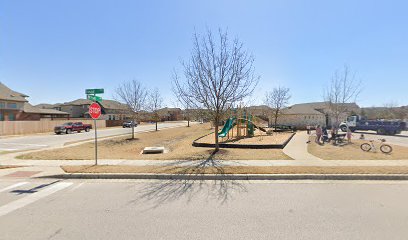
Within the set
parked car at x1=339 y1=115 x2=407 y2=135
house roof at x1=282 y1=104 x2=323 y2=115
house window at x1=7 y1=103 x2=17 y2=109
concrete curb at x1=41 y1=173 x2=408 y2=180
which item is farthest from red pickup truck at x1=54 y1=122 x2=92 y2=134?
parked car at x1=339 y1=115 x2=407 y2=135

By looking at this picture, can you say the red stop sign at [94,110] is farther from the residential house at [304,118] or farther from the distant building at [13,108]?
the distant building at [13,108]

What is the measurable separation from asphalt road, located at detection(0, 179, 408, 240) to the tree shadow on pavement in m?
0.03

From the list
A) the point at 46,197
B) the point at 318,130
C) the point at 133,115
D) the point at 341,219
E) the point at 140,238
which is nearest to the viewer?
the point at 140,238

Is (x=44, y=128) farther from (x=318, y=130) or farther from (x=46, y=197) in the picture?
(x=318, y=130)

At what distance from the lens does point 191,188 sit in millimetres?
6324

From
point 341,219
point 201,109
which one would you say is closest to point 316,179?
point 341,219

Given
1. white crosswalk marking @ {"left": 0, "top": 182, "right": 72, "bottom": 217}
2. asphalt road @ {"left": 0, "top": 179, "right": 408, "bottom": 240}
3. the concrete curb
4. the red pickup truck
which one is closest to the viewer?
asphalt road @ {"left": 0, "top": 179, "right": 408, "bottom": 240}

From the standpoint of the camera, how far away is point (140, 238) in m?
3.67

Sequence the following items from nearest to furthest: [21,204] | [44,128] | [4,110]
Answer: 1. [21,204]
2. [44,128]
3. [4,110]

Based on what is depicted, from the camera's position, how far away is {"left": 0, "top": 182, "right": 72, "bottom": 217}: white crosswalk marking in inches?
194

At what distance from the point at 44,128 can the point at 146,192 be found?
36.3m

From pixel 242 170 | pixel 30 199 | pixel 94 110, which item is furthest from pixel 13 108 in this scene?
pixel 242 170

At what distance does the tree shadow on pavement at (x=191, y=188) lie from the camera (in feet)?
18.1

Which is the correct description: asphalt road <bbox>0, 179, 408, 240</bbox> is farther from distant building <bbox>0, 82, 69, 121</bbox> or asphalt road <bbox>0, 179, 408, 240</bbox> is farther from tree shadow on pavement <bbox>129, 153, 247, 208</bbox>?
distant building <bbox>0, 82, 69, 121</bbox>
